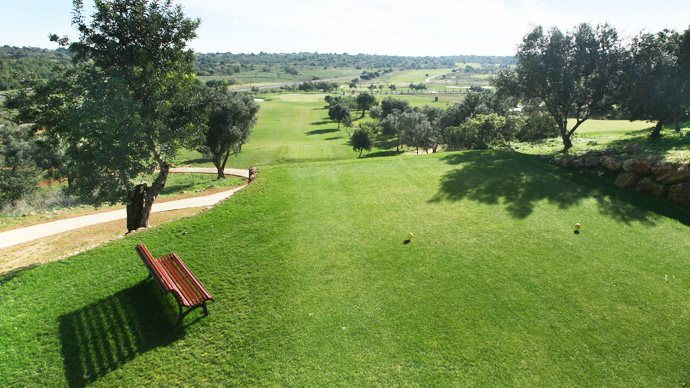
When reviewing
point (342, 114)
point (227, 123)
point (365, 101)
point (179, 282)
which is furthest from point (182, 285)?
point (365, 101)

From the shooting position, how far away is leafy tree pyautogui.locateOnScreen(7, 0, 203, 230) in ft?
41.1

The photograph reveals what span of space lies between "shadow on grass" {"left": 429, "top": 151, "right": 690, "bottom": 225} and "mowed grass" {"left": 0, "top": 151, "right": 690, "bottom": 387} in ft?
0.62

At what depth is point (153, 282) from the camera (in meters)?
10.3

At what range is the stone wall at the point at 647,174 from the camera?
15.2 m

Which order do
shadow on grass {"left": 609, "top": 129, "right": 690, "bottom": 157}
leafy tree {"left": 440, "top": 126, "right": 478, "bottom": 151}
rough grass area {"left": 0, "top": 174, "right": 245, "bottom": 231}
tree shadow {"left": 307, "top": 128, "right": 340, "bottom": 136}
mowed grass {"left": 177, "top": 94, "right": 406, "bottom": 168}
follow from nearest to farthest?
shadow on grass {"left": 609, "top": 129, "right": 690, "bottom": 157}
rough grass area {"left": 0, "top": 174, "right": 245, "bottom": 231}
leafy tree {"left": 440, "top": 126, "right": 478, "bottom": 151}
mowed grass {"left": 177, "top": 94, "right": 406, "bottom": 168}
tree shadow {"left": 307, "top": 128, "right": 340, "bottom": 136}

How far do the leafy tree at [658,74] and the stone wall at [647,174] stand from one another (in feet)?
26.2

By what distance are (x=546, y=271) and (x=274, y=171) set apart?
1461 centimetres

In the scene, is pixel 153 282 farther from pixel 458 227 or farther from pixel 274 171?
pixel 458 227

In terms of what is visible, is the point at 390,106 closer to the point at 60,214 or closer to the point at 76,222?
the point at 60,214

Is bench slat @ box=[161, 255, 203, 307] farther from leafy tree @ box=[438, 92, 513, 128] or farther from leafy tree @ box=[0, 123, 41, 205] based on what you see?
leafy tree @ box=[438, 92, 513, 128]

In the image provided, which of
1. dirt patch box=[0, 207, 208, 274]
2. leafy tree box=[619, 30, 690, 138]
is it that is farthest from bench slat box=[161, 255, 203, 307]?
leafy tree box=[619, 30, 690, 138]

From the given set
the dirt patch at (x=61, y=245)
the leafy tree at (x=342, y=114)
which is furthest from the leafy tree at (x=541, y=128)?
the leafy tree at (x=342, y=114)

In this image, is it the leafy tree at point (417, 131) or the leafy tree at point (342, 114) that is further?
the leafy tree at point (342, 114)

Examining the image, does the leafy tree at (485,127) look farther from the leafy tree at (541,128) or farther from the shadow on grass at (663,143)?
the shadow on grass at (663,143)
